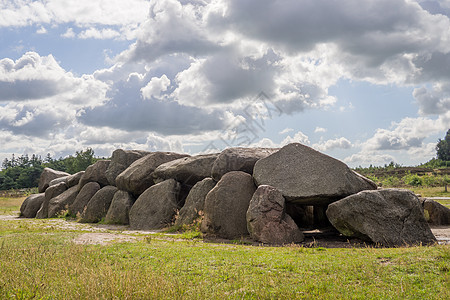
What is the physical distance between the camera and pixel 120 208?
27.4 meters

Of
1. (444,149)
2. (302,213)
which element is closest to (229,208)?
(302,213)

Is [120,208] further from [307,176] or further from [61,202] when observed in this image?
[307,176]

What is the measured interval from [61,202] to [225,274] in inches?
1093

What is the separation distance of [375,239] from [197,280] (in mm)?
8771

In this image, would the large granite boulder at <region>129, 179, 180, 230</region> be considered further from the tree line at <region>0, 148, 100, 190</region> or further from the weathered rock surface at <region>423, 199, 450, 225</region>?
the tree line at <region>0, 148, 100, 190</region>

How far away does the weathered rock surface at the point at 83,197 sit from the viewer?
105ft

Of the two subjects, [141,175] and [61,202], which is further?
[61,202]

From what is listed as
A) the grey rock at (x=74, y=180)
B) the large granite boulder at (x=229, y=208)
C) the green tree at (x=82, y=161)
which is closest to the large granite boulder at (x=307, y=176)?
the large granite boulder at (x=229, y=208)

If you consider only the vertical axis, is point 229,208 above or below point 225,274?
above

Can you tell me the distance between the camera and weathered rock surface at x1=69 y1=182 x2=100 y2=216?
31855 millimetres

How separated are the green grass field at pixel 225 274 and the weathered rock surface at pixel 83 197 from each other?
1928 cm

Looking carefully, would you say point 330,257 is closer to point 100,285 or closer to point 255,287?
point 255,287

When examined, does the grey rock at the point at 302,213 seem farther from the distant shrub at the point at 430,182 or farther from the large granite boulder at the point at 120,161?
the distant shrub at the point at 430,182

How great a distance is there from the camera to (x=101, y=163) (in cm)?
3325
